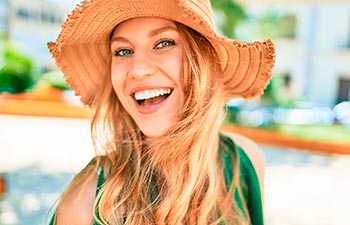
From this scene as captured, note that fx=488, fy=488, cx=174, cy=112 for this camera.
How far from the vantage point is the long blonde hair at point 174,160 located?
125 centimetres

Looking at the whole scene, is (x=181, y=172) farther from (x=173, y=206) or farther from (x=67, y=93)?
(x=67, y=93)

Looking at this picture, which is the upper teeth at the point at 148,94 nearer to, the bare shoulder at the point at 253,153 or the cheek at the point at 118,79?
the cheek at the point at 118,79

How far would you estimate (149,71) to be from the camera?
1.19 metres

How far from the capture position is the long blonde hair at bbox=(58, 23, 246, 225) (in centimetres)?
125

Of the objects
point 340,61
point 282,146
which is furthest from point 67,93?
point 340,61

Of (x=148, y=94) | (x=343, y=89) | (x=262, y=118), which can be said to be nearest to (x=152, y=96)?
(x=148, y=94)

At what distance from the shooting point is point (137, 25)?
1221 millimetres

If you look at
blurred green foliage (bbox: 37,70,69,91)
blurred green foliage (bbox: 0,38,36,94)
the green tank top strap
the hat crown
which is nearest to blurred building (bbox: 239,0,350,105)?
blurred green foliage (bbox: 37,70,69,91)

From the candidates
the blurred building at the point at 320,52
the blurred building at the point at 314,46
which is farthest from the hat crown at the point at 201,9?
the blurred building at the point at 320,52

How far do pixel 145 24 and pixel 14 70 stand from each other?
9.52 meters

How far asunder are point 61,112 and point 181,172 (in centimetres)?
940

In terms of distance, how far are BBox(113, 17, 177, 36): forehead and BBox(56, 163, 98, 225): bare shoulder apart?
1.28 ft

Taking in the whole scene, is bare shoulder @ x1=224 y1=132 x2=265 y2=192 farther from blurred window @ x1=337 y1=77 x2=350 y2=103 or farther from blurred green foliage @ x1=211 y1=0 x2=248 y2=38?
blurred window @ x1=337 y1=77 x2=350 y2=103

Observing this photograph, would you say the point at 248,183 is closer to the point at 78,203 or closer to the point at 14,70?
the point at 78,203
